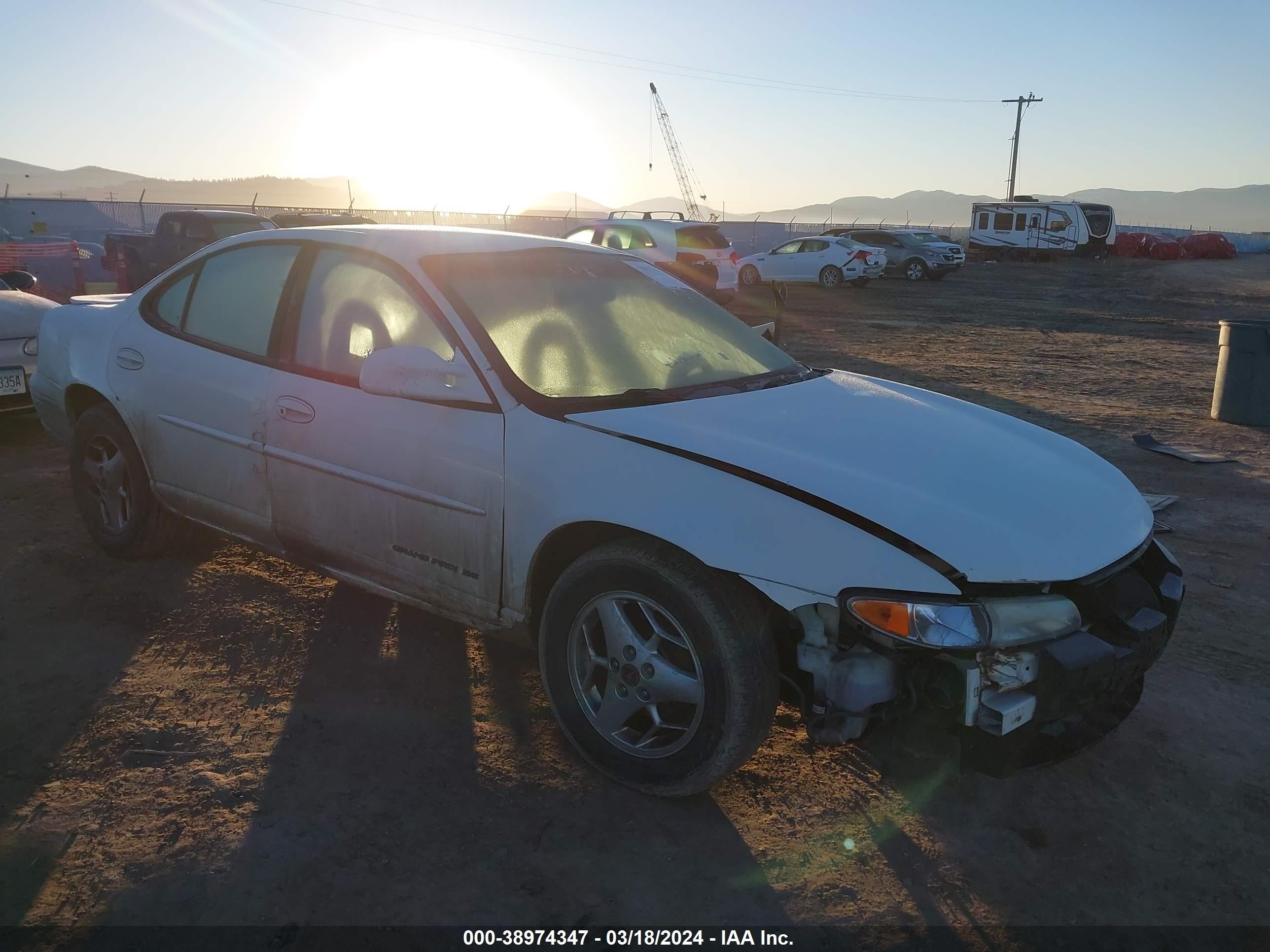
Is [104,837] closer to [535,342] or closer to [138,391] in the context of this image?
[535,342]

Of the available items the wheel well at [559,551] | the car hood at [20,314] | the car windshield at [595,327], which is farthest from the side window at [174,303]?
the car hood at [20,314]

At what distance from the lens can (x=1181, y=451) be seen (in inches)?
281

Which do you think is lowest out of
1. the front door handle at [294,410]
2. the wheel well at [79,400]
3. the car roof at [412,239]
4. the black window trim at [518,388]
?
the wheel well at [79,400]

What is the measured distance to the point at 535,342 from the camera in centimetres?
321

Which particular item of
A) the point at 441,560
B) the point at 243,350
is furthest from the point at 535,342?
the point at 243,350

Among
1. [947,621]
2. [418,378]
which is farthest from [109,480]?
[947,621]

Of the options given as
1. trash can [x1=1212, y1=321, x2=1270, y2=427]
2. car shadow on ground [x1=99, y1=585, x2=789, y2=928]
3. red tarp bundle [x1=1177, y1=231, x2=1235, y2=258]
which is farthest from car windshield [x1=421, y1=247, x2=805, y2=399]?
red tarp bundle [x1=1177, y1=231, x2=1235, y2=258]

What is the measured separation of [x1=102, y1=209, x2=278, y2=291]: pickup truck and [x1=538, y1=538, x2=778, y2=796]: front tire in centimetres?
1529

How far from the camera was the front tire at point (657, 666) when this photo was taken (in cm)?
252

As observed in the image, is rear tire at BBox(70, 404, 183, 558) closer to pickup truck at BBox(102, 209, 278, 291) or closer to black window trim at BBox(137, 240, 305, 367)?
black window trim at BBox(137, 240, 305, 367)

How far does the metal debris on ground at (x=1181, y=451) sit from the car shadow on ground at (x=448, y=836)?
578 cm

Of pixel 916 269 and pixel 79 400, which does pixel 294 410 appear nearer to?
pixel 79 400

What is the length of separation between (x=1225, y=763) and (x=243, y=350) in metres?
3.84

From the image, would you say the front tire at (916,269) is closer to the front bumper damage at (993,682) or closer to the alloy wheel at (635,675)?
the front bumper damage at (993,682)
